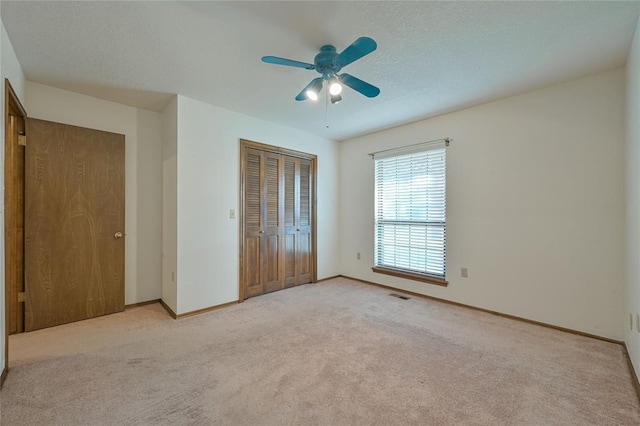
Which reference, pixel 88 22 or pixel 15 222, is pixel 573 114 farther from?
pixel 15 222

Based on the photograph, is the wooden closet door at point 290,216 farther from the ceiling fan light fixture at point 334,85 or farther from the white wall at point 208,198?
the ceiling fan light fixture at point 334,85

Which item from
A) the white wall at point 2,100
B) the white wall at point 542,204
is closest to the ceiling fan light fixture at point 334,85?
the white wall at point 542,204

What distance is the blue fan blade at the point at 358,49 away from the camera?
1.71 m

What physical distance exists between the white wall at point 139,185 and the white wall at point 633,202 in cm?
477

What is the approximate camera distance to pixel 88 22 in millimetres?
1931

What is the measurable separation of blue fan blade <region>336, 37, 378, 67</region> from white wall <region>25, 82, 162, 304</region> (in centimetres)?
290

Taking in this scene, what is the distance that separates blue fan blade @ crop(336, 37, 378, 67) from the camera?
67.3 inches

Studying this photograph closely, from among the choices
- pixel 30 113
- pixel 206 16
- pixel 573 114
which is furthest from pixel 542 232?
pixel 30 113

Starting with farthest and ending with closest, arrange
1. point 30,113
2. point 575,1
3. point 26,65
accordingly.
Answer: point 30,113 → point 26,65 → point 575,1

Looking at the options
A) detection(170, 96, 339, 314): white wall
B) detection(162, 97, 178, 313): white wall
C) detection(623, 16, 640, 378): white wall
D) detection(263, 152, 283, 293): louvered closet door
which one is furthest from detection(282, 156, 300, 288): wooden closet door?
detection(623, 16, 640, 378): white wall

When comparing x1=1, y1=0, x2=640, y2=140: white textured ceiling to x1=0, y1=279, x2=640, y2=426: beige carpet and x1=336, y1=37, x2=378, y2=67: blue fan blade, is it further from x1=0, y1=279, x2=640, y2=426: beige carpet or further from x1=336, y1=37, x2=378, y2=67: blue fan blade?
x1=0, y1=279, x2=640, y2=426: beige carpet

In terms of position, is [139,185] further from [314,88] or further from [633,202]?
[633,202]

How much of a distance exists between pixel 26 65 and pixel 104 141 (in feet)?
2.90

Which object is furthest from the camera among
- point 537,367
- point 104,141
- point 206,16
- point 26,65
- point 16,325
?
point 104,141
